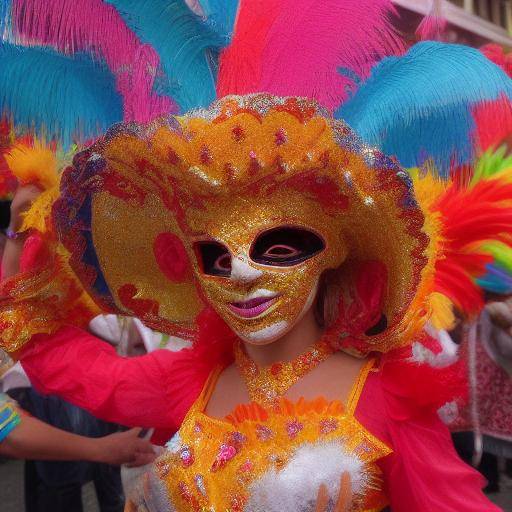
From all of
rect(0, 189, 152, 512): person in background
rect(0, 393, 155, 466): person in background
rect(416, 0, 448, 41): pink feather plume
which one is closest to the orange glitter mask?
rect(416, 0, 448, 41): pink feather plume

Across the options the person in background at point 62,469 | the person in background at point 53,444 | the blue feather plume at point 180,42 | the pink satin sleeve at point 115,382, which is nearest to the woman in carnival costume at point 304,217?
the blue feather plume at point 180,42

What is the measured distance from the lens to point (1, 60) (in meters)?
1.53

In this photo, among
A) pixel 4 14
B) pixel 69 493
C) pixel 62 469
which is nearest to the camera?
pixel 4 14

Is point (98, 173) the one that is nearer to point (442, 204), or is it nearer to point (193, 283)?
point (193, 283)

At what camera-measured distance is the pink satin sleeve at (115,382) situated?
1845 mm

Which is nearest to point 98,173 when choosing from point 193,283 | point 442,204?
point 193,283

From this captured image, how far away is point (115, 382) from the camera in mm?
1850

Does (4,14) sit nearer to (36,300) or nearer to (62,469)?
(36,300)

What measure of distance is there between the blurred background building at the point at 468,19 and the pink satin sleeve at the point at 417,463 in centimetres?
87

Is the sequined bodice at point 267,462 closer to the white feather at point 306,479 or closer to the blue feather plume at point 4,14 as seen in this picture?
the white feather at point 306,479

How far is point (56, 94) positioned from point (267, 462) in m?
0.92

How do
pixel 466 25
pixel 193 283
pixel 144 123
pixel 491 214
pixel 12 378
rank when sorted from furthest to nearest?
pixel 466 25 → pixel 12 378 → pixel 193 283 → pixel 491 214 → pixel 144 123

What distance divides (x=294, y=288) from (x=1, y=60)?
79 centimetres

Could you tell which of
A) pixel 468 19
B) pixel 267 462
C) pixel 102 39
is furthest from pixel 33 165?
pixel 468 19
